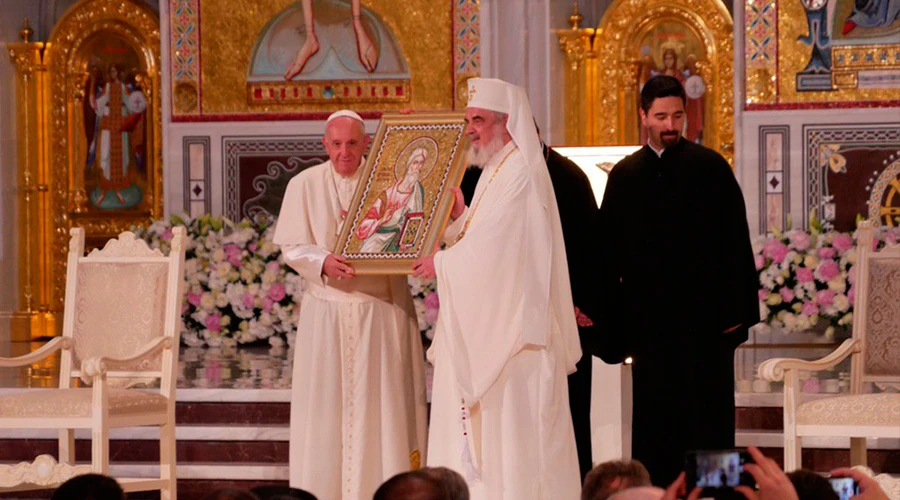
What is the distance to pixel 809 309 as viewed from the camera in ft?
35.6

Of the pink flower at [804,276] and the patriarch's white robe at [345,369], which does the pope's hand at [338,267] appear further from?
the pink flower at [804,276]

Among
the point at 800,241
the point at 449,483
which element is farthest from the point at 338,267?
the point at 800,241

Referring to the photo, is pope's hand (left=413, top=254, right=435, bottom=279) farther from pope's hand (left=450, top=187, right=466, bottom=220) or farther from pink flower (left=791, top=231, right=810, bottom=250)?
pink flower (left=791, top=231, right=810, bottom=250)

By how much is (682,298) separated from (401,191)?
1.28m

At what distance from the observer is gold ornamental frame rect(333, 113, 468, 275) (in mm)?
6203

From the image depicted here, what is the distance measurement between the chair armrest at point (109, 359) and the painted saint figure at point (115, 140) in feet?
25.0

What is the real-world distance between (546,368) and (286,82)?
8.21 meters

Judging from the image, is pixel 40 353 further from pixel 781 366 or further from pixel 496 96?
pixel 781 366

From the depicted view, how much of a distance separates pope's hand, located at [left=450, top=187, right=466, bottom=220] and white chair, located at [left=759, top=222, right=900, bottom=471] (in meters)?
1.48

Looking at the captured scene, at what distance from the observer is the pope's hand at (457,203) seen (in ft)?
20.5

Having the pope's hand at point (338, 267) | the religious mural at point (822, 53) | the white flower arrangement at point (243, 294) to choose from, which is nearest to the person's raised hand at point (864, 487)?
the pope's hand at point (338, 267)

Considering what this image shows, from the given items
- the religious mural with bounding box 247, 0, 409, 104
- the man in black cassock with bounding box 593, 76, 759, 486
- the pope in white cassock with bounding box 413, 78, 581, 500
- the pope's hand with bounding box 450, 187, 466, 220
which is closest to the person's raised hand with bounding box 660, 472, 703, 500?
the pope in white cassock with bounding box 413, 78, 581, 500

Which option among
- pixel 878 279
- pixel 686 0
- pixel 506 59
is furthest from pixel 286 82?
pixel 878 279

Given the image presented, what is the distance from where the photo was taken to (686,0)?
13453 millimetres
